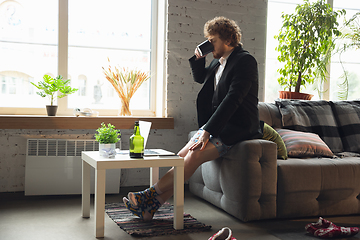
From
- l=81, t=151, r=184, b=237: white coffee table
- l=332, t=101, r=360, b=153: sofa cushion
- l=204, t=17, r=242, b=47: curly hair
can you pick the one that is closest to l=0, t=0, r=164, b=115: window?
l=204, t=17, r=242, b=47: curly hair

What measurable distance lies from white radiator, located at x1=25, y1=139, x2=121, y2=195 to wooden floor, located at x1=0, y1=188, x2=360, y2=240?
0.10 m

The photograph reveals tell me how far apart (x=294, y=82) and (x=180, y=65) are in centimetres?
124

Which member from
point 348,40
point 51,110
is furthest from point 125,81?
point 348,40

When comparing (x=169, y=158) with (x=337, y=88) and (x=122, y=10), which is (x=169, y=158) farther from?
(x=337, y=88)

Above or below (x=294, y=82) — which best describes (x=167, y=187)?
below

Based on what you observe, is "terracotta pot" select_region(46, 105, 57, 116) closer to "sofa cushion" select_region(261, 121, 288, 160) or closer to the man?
the man

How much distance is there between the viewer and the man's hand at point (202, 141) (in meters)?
2.25

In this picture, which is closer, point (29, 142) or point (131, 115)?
point (29, 142)

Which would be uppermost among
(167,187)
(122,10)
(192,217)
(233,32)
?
(122,10)

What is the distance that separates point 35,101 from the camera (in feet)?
10.6

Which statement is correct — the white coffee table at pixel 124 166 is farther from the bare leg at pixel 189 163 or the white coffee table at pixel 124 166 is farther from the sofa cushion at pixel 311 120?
the sofa cushion at pixel 311 120

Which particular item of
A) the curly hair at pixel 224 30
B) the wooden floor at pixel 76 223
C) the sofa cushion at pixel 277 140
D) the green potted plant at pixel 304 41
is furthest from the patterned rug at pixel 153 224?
the green potted plant at pixel 304 41

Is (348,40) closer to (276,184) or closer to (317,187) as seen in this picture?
(317,187)

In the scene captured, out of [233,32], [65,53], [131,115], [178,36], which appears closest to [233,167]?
[233,32]
